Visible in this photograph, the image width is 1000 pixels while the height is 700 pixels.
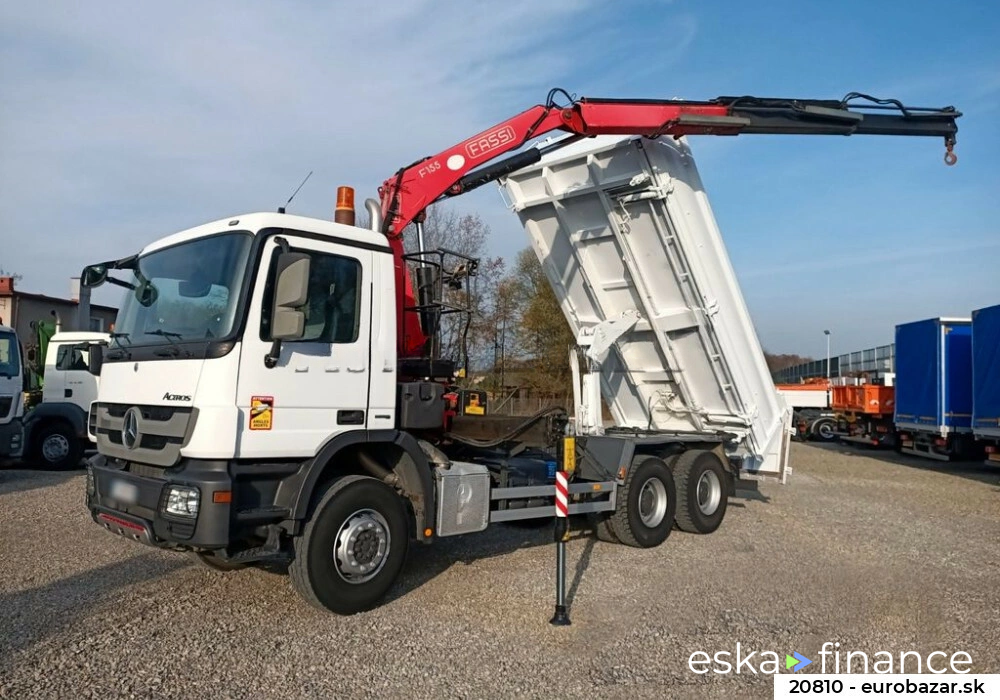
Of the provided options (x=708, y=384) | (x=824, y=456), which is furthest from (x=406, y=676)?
(x=824, y=456)

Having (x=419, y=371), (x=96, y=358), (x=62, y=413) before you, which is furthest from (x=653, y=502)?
(x=62, y=413)

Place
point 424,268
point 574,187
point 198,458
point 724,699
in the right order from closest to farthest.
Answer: point 724,699 → point 198,458 → point 424,268 → point 574,187

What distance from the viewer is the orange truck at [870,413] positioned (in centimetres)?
2208

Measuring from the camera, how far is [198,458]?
15.5 feet

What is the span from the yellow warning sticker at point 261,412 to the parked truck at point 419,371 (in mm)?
10

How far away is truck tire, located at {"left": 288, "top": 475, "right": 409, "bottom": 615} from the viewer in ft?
16.5

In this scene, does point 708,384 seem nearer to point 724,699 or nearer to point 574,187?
point 574,187

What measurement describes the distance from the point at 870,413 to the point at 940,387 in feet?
16.6

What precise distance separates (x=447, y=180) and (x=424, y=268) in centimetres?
110

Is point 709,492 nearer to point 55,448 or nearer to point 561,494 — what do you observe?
point 561,494

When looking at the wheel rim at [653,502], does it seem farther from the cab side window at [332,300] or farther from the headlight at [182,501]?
the headlight at [182,501]

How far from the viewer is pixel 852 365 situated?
46438 millimetres

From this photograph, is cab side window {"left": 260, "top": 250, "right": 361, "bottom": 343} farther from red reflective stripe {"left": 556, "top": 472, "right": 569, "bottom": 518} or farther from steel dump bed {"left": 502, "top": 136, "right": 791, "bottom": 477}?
steel dump bed {"left": 502, "top": 136, "right": 791, "bottom": 477}

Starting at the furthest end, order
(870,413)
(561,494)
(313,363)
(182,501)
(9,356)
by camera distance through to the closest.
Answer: (870,413) → (9,356) → (561,494) → (313,363) → (182,501)
